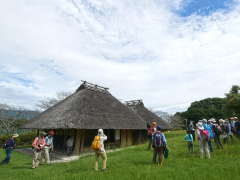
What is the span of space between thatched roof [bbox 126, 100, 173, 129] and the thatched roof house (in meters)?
2.82

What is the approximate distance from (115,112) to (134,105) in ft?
23.8

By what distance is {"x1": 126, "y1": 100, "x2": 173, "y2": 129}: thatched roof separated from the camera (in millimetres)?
17523

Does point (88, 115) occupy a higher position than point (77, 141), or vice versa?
A: point (88, 115)

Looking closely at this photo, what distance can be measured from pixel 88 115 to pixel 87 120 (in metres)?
0.61

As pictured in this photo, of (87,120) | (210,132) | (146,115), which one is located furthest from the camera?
(146,115)

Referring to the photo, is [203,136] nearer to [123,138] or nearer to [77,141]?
[77,141]

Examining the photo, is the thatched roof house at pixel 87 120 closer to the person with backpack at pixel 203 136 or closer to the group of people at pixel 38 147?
the group of people at pixel 38 147

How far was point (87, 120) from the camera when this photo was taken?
10.4 metres

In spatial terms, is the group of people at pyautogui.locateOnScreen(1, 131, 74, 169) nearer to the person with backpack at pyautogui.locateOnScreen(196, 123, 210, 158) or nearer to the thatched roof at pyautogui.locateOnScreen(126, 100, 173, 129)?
the person with backpack at pyautogui.locateOnScreen(196, 123, 210, 158)

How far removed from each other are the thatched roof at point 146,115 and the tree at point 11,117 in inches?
666

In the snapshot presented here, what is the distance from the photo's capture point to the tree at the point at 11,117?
21461mm

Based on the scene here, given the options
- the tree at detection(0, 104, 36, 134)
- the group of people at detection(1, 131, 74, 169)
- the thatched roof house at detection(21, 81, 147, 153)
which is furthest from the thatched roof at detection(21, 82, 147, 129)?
the tree at detection(0, 104, 36, 134)

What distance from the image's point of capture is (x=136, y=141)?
51.5 ft

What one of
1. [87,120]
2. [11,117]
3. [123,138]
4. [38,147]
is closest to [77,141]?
[87,120]
